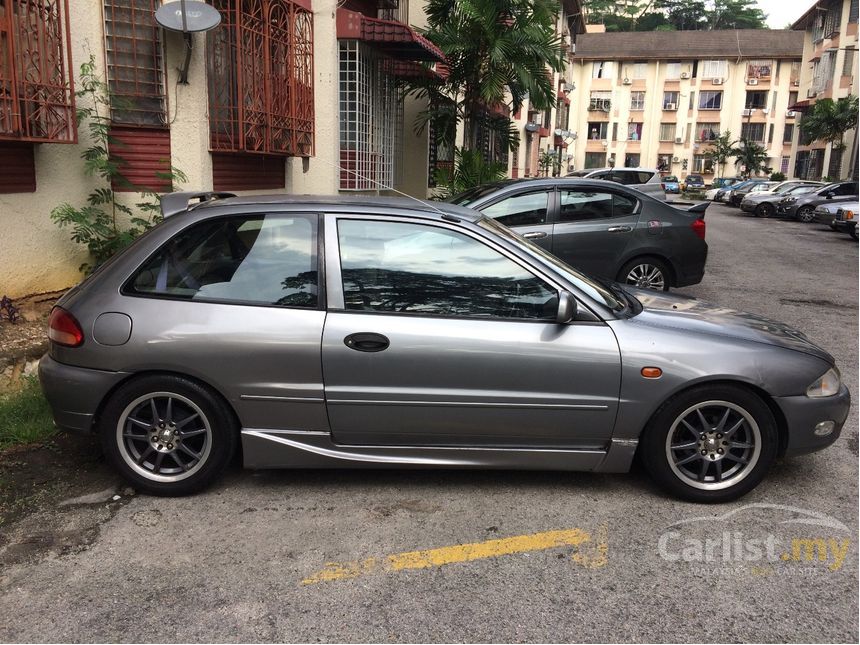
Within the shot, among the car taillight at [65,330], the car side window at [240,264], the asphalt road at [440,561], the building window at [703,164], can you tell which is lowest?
the asphalt road at [440,561]

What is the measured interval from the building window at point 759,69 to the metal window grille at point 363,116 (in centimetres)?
5598

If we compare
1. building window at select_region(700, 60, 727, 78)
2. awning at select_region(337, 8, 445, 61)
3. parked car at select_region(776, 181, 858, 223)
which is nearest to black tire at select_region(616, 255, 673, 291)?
awning at select_region(337, 8, 445, 61)

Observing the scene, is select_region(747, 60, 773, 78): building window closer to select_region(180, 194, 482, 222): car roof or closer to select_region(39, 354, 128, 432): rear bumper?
select_region(180, 194, 482, 222): car roof

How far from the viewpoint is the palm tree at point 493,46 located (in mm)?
13414

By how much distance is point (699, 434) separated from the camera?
385cm

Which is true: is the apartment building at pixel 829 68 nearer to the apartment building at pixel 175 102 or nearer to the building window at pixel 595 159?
the building window at pixel 595 159

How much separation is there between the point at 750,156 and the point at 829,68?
51.8 feet

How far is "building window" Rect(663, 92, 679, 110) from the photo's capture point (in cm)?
6185

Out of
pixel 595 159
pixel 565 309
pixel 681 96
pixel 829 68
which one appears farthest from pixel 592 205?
pixel 681 96

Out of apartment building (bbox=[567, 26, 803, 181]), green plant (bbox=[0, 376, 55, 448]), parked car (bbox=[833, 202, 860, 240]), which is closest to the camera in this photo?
green plant (bbox=[0, 376, 55, 448])

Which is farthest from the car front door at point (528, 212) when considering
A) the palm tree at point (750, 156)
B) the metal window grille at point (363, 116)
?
the palm tree at point (750, 156)

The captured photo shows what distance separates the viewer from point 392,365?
146 inches

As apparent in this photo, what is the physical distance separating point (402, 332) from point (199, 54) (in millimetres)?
5753

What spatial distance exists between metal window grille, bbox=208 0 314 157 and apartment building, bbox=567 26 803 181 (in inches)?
2144
